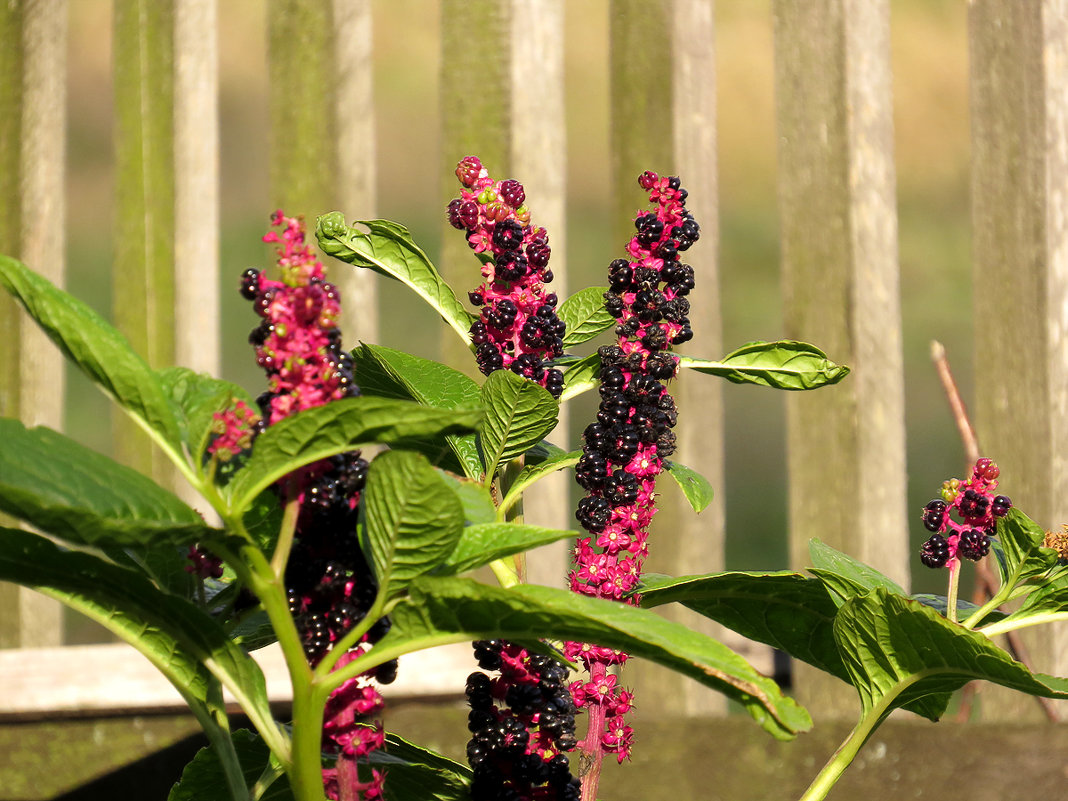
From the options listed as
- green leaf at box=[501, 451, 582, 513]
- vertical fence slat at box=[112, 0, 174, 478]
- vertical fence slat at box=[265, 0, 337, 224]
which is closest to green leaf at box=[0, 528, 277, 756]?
green leaf at box=[501, 451, 582, 513]

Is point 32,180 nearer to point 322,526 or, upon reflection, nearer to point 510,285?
point 510,285

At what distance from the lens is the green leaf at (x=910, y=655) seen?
2.02ft

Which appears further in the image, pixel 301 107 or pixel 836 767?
pixel 301 107

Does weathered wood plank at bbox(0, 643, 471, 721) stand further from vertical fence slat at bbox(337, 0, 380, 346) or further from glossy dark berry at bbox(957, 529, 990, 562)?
glossy dark berry at bbox(957, 529, 990, 562)

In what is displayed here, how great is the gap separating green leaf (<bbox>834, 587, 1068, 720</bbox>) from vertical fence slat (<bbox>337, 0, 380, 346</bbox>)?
1603 millimetres

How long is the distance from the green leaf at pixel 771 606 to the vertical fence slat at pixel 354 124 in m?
1.44

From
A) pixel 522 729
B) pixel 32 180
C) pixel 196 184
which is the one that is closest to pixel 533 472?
pixel 522 729

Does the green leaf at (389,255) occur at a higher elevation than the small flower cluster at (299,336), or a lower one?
higher

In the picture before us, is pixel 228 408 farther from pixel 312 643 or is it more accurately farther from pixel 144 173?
pixel 144 173

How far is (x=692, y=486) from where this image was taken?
0.78m

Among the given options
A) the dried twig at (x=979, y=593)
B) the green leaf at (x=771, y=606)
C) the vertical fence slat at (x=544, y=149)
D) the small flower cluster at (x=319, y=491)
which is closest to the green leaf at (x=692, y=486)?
the green leaf at (x=771, y=606)

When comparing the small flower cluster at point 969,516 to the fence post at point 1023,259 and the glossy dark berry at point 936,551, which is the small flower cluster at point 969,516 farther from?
the fence post at point 1023,259

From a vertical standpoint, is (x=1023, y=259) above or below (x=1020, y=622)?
above

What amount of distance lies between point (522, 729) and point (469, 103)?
1.64 meters
